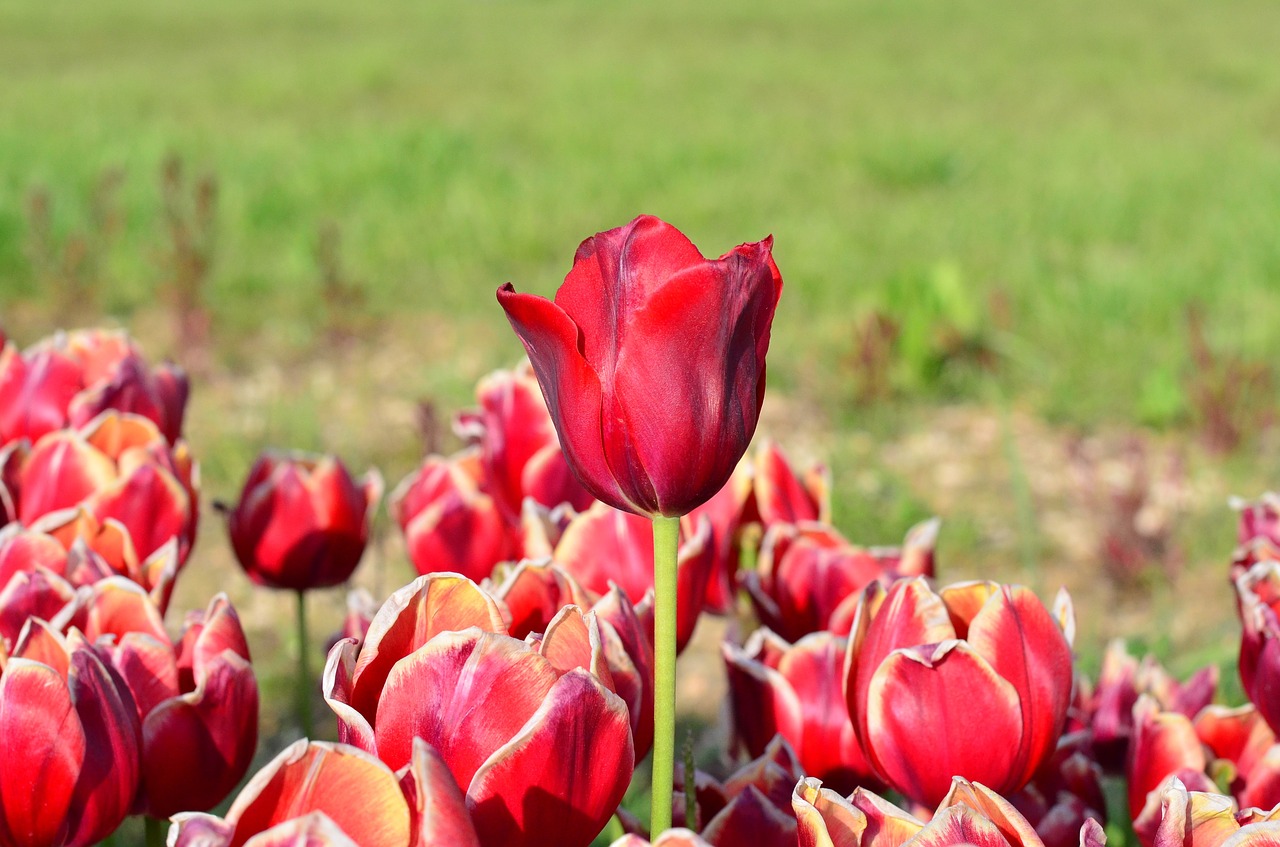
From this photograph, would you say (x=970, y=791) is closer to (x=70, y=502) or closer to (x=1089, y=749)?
(x=1089, y=749)

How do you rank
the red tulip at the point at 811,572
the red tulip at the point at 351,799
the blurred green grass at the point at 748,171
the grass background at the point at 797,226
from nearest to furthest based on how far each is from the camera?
the red tulip at the point at 351,799, the red tulip at the point at 811,572, the grass background at the point at 797,226, the blurred green grass at the point at 748,171

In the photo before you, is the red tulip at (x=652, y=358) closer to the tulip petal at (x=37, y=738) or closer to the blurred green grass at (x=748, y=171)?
the tulip petal at (x=37, y=738)

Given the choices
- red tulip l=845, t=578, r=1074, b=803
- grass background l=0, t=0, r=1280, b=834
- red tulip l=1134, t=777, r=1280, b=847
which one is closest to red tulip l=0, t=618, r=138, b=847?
red tulip l=845, t=578, r=1074, b=803

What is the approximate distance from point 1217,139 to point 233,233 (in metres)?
5.58

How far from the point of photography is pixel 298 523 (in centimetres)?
110

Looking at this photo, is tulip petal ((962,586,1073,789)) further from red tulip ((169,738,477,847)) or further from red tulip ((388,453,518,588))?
red tulip ((388,453,518,588))

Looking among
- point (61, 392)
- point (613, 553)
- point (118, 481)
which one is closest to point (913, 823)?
point (613, 553)

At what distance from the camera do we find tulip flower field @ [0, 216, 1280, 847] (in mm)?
547

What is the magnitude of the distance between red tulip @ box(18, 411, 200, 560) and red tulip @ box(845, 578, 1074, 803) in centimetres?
52

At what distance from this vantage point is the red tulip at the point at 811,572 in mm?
910

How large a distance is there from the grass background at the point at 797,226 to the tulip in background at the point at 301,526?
1.44m

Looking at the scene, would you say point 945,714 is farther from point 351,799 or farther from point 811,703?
point 351,799

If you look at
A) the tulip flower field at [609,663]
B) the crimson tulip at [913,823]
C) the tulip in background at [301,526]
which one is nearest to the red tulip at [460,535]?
the tulip flower field at [609,663]

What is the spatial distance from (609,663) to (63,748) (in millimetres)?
259
